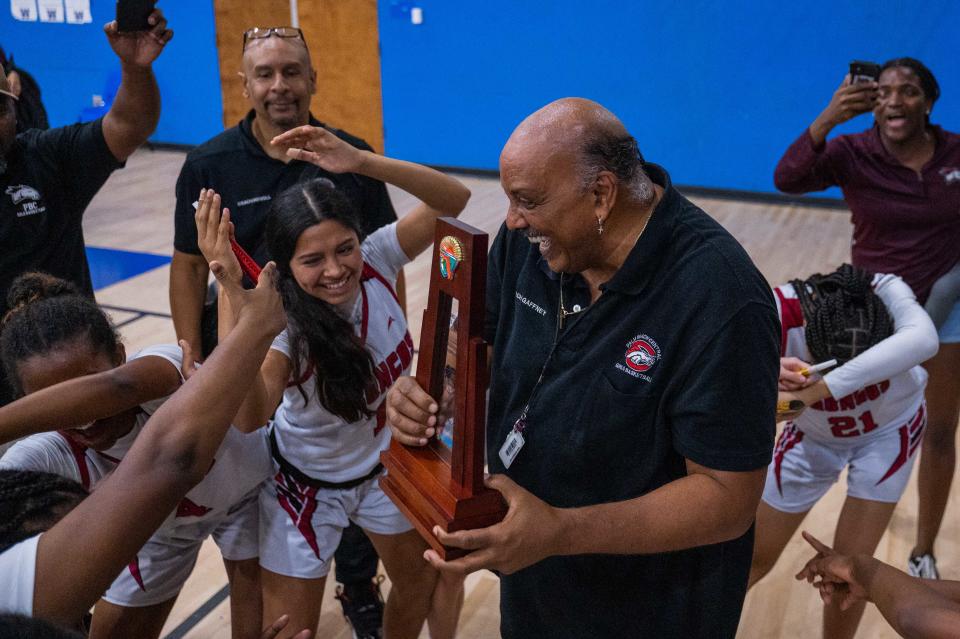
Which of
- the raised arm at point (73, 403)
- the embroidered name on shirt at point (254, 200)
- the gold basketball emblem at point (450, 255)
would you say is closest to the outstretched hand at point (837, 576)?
the gold basketball emblem at point (450, 255)

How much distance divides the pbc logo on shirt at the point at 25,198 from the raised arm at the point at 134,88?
0.30 meters

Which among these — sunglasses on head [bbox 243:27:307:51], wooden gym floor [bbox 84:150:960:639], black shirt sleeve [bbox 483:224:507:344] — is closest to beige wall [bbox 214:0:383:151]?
wooden gym floor [bbox 84:150:960:639]

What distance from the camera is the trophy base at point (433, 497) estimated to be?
1.46 metres

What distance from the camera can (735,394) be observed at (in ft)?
4.90

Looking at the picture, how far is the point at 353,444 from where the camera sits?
2.48 metres

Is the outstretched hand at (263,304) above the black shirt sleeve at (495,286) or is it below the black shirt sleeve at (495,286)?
above

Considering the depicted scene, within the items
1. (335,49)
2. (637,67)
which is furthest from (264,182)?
(335,49)

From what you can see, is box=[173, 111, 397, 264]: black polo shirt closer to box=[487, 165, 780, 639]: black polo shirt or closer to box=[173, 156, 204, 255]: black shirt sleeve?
box=[173, 156, 204, 255]: black shirt sleeve

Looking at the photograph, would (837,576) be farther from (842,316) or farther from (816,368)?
(842,316)

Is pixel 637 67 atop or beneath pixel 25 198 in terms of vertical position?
atop

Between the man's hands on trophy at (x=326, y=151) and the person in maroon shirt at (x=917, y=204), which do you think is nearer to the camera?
the man's hands on trophy at (x=326, y=151)

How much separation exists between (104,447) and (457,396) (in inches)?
38.1

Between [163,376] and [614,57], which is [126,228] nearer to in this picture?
[614,57]

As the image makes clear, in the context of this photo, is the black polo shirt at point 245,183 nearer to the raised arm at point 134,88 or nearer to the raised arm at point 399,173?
the raised arm at point 134,88
